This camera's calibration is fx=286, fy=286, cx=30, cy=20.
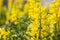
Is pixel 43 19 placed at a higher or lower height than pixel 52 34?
higher

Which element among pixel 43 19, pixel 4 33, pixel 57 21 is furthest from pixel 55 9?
pixel 4 33

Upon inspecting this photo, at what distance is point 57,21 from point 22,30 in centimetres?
47

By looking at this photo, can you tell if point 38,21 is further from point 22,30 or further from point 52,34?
point 22,30

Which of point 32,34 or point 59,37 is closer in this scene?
point 32,34

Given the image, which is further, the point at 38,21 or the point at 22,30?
the point at 22,30

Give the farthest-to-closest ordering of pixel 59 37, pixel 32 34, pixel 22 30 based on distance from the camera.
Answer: pixel 22 30
pixel 59 37
pixel 32 34

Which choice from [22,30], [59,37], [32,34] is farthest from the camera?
[22,30]

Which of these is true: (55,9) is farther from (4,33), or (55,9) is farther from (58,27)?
(4,33)

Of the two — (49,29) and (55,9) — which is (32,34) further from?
(55,9)

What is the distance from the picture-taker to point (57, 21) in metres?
3.28

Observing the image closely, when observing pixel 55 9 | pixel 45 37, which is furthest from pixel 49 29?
pixel 55 9

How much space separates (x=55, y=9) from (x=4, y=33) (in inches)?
26.1

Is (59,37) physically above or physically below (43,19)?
below

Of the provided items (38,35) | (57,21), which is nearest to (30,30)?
(38,35)
